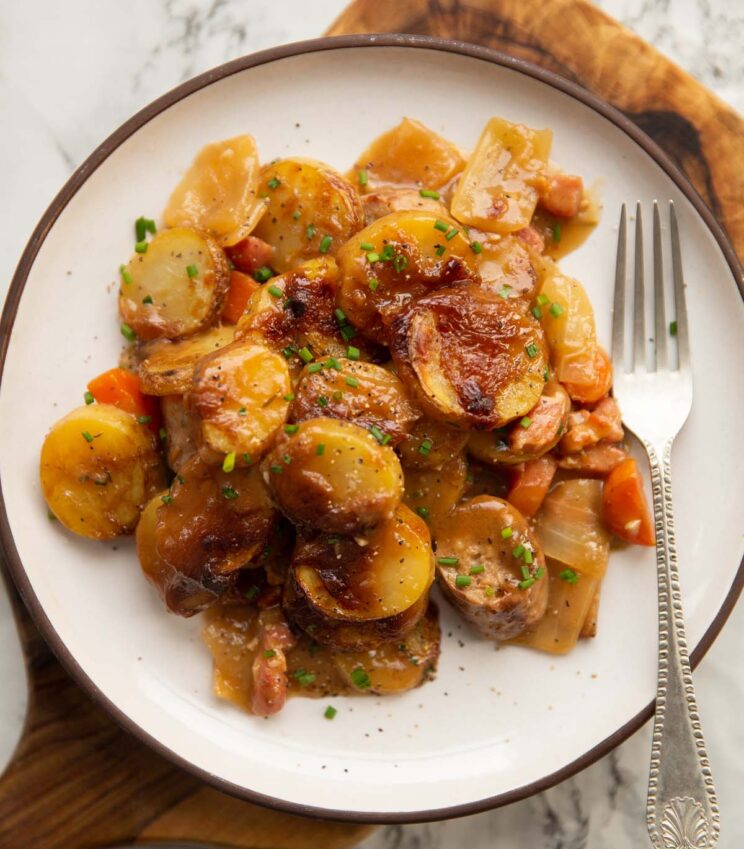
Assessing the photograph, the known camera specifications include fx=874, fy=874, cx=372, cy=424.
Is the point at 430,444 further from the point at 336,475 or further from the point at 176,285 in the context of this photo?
the point at 176,285

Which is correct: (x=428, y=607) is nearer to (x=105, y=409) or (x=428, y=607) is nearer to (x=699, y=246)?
(x=105, y=409)

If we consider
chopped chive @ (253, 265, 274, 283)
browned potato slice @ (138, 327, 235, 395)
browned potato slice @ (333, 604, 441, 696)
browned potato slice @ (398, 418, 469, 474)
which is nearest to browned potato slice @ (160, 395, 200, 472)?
browned potato slice @ (138, 327, 235, 395)

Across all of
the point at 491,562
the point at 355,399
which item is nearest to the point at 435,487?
the point at 491,562

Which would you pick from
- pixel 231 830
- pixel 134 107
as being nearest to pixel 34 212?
pixel 134 107

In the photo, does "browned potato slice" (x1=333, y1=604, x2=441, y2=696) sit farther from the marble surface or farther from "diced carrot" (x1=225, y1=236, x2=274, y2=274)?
"diced carrot" (x1=225, y1=236, x2=274, y2=274)

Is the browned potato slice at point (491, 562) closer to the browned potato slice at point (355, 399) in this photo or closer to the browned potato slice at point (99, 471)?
the browned potato slice at point (355, 399)
